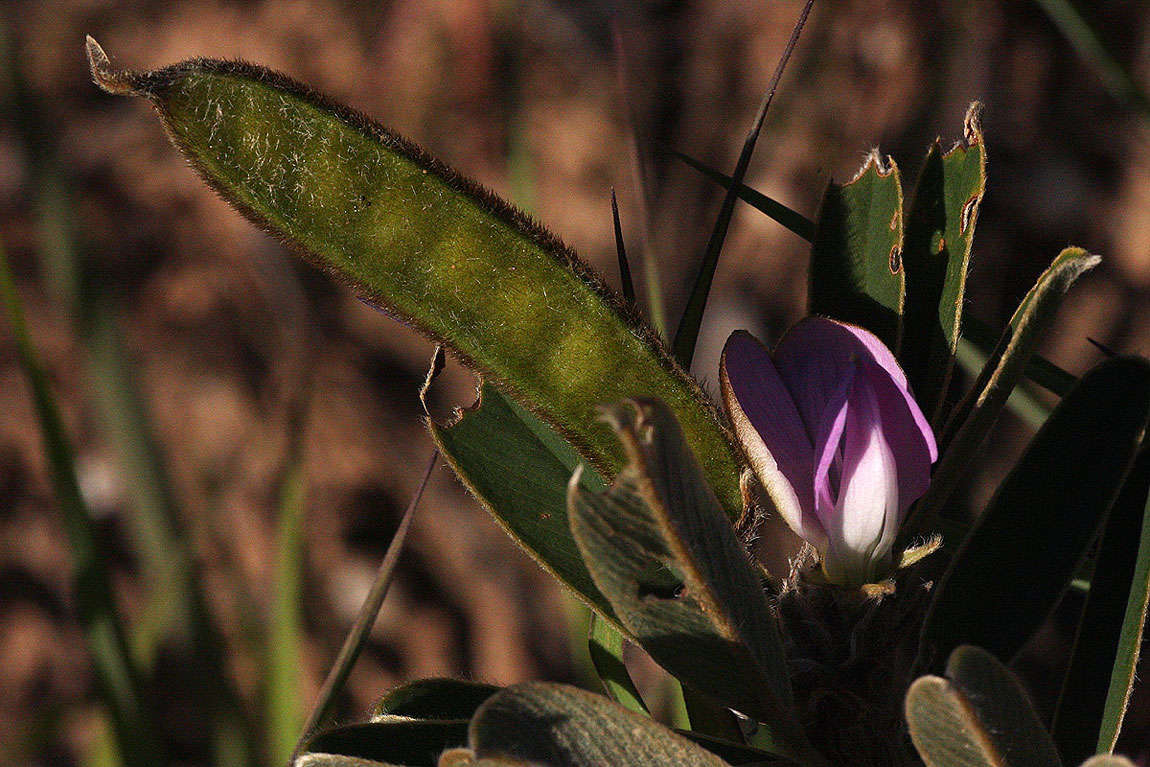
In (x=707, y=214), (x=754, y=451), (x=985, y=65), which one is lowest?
(x=754, y=451)

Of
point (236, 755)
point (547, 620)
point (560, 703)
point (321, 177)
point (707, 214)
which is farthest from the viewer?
point (707, 214)

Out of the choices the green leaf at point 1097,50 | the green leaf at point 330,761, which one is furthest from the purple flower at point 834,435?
the green leaf at point 1097,50

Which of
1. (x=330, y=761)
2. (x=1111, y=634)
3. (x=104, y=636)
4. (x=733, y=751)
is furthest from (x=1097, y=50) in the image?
(x=104, y=636)

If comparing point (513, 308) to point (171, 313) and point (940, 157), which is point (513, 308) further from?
point (171, 313)

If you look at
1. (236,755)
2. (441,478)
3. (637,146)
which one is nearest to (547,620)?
(441,478)

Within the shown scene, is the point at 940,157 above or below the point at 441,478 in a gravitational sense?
above

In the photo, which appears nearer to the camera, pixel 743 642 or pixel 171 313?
pixel 743 642
